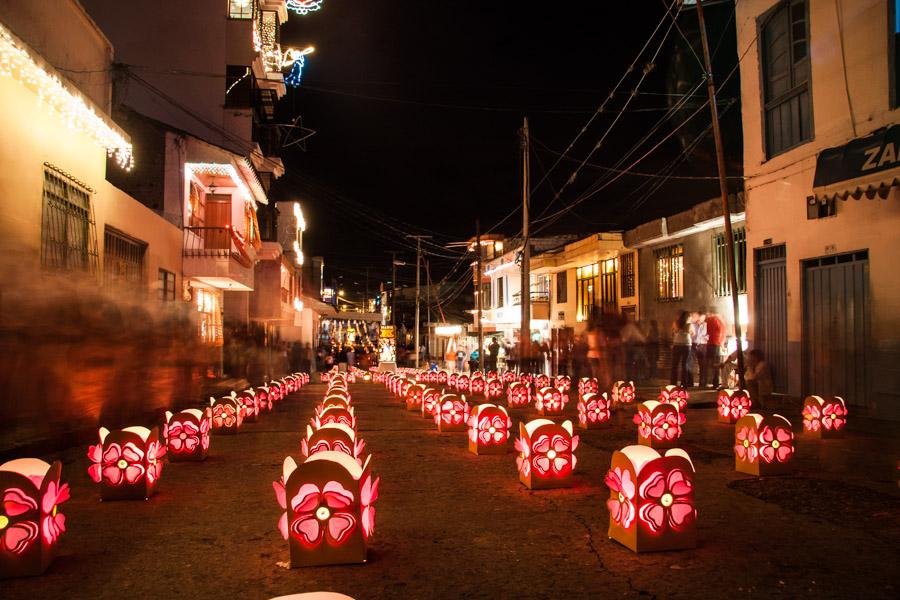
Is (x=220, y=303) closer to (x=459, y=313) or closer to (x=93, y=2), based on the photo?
(x=93, y=2)

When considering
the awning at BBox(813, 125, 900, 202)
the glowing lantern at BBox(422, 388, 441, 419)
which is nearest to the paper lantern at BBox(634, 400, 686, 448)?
the awning at BBox(813, 125, 900, 202)

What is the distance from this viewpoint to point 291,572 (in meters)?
4.48

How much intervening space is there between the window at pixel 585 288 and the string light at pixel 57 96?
22.0 metres

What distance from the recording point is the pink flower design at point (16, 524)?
4387 mm

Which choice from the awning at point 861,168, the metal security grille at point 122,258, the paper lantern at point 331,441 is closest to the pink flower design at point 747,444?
the paper lantern at point 331,441

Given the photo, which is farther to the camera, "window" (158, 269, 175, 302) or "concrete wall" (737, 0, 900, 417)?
"window" (158, 269, 175, 302)

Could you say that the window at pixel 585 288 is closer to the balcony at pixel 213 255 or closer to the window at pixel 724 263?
the window at pixel 724 263

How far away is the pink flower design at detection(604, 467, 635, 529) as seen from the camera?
4.87m

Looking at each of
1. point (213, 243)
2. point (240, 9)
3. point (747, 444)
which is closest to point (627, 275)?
point (213, 243)

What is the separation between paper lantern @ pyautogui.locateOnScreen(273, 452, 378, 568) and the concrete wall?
10711 mm

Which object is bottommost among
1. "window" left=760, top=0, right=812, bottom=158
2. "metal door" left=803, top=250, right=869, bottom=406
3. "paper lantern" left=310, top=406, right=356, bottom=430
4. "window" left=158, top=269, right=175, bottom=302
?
"paper lantern" left=310, top=406, right=356, bottom=430

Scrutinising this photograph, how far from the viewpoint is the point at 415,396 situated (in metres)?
15.8

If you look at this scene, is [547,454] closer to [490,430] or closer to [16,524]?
[490,430]

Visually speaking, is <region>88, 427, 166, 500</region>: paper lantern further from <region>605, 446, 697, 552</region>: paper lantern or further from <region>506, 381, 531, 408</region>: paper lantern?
<region>506, 381, 531, 408</region>: paper lantern
